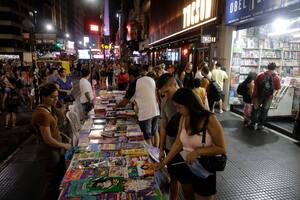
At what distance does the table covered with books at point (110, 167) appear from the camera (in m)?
2.44

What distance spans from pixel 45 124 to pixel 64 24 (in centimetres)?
13626

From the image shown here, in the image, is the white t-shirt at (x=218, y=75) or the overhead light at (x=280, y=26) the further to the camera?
the white t-shirt at (x=218, y=75)

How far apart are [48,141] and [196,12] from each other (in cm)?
1221

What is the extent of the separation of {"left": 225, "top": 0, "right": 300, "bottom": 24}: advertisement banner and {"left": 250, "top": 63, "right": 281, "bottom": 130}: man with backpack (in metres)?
1.60

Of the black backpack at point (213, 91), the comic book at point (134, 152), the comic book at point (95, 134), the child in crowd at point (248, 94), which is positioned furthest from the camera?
the black backpack at point (213, 91)

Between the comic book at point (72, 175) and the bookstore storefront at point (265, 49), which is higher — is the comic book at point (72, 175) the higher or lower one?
the lower one

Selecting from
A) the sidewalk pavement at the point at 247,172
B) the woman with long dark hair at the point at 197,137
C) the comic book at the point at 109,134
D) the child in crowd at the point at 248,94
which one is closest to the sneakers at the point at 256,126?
the child in crowd at the point at 248,94

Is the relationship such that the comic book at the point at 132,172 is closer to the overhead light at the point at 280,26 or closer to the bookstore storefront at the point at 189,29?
the overhead light at the point at 280,26

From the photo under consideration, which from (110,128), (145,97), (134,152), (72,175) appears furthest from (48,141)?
(145,97)

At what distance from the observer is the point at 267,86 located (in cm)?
742

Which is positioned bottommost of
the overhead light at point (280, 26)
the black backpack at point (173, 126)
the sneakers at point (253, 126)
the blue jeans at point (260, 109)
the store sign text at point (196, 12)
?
the sneakers at point (253, 126)

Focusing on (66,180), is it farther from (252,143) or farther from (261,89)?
(261,89)

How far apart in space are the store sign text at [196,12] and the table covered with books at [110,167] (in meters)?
8.92

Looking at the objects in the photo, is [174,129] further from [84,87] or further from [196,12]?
[196,12]
